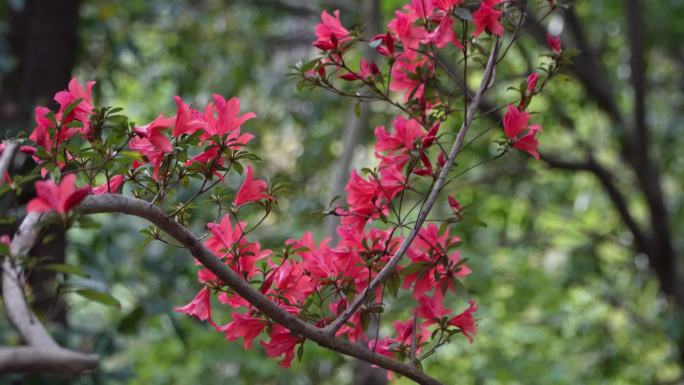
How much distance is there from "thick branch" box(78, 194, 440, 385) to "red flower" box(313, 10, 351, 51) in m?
0.33

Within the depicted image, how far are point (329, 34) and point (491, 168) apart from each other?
2.89 metres

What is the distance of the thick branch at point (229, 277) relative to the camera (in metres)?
0.72

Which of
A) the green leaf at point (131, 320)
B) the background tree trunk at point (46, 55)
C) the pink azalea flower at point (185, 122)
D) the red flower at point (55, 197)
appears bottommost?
the red flower at point (55, 197)

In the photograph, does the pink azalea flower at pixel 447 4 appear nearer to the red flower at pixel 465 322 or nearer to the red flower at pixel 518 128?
the red flower at pixel 518 128

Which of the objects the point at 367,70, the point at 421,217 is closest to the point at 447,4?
the point at 367,70

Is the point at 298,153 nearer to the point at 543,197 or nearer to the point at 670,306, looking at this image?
the point at 543,197

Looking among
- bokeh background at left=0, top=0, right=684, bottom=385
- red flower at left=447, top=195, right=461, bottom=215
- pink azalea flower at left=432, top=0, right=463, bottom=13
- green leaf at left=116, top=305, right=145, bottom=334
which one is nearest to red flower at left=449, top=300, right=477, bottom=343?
red flower at left=447, top=195, right=461, bottom=215

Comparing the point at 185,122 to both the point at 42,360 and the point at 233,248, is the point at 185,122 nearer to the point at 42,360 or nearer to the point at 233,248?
the point at 233,248

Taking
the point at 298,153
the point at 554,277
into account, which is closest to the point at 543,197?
the point at 554,277

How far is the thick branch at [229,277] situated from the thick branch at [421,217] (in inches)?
0.9

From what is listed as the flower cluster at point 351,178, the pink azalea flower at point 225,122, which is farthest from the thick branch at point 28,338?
the pink azalea flower at point 225,122

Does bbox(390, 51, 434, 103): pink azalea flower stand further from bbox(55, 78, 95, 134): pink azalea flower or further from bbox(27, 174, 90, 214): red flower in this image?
bbox(27, 174, 90, 214): red flower

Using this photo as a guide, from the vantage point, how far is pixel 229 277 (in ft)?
2.58

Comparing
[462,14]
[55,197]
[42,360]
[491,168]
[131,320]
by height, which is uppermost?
[491,168]
